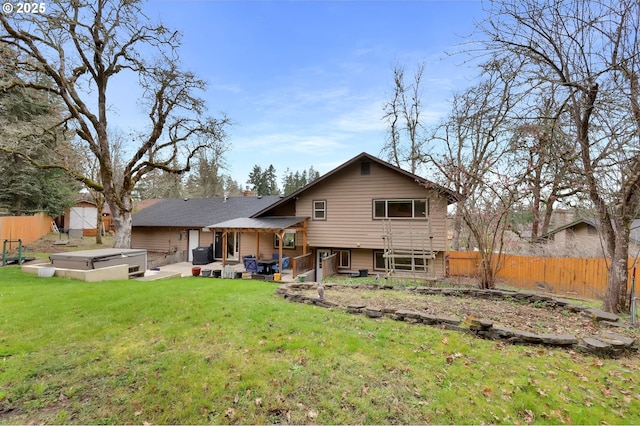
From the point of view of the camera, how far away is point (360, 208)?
14195 mm

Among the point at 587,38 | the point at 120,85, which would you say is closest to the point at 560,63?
the point at 587,38

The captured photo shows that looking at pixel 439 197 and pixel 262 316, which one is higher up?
pixel 439 197

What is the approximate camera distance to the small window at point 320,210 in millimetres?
14859

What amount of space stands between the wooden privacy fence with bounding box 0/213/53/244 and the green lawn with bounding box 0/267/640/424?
1555 cm

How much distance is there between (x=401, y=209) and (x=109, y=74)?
15.4 metres

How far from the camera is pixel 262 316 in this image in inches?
230

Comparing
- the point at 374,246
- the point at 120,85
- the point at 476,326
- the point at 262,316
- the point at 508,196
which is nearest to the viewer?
the point at 476,326

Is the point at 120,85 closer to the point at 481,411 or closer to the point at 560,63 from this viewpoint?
the point at 560,63

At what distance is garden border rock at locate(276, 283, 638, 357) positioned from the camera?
4.57m

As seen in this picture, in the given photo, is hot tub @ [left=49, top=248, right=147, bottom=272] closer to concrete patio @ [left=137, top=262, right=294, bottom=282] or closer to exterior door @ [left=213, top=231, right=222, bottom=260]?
concrete patio @ [left=137, top=262, right=294, bottom=282]

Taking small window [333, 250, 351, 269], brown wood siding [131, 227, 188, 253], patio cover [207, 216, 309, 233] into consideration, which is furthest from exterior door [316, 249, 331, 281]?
brown wood siding [131, 227, 188, 253]

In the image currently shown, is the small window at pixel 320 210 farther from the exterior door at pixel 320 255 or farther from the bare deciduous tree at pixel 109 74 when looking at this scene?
the bare deciduous tree at pixel 109 74

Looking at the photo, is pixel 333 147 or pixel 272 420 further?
pixel 333 147

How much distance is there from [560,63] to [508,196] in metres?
4.54
